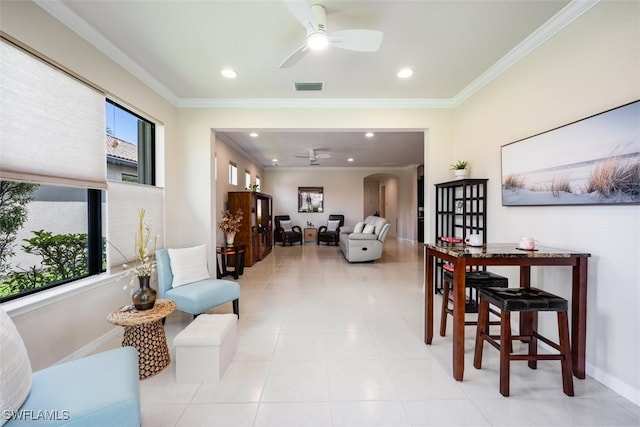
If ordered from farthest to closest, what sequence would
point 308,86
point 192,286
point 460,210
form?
point 460,210 < point 308,86 < point 192,286

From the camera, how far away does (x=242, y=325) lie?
2781mm

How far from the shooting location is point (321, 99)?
361 centimetres

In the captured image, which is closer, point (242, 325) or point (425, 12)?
point (425, 12)

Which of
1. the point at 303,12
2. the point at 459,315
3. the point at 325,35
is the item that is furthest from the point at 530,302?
the point at 303,12

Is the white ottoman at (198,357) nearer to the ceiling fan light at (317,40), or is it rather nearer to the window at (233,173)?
the ceiling fan light at (317,40)

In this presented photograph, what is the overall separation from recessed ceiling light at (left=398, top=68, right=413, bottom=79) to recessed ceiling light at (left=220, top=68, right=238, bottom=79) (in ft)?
6.14

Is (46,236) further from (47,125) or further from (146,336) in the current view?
(146,336)

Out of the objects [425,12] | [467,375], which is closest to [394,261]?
[467,375]

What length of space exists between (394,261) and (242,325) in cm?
434

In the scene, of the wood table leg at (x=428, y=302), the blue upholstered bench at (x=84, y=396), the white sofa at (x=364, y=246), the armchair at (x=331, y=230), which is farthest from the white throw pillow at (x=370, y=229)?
the blue upholstered bench at (x=84, y=396)

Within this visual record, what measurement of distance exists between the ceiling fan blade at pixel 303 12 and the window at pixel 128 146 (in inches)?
82.5

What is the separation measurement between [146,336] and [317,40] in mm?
2611

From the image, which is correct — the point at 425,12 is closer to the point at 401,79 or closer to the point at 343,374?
the point at 401,79

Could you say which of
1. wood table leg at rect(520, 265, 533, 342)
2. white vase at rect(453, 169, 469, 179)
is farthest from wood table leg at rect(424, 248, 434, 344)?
white vase at rect(453, 169, 469, 179)
